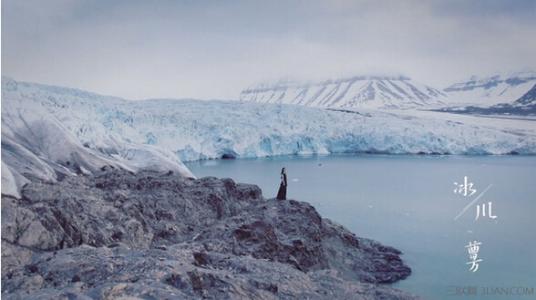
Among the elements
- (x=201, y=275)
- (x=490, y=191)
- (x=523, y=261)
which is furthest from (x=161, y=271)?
(x=523, y=261)

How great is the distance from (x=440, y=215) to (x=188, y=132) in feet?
15.1

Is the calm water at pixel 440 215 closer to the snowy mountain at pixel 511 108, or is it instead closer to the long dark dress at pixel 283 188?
the snowy mountain at pixel 511 108

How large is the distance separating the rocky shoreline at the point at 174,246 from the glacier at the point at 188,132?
17cm

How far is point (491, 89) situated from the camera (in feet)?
9.96

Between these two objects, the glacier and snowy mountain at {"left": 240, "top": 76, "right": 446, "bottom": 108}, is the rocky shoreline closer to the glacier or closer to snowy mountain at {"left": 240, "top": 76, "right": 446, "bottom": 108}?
the glacier

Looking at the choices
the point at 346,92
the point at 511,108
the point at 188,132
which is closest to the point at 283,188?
the point at 346,92

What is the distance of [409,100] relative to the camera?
158 inches

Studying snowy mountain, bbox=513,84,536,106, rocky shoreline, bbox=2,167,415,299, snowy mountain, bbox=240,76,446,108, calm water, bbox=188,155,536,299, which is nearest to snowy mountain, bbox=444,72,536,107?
snowy mountain, bbox=513,84,536,106

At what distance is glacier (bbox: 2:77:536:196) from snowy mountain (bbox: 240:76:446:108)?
352 millimetres

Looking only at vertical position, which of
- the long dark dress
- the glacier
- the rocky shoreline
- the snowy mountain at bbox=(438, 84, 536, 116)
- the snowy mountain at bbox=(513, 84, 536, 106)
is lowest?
the rocky shoreline

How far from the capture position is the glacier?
2967 millimetres

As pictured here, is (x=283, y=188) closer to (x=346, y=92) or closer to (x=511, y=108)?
(x=346, y=92)

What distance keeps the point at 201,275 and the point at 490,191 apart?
164cm

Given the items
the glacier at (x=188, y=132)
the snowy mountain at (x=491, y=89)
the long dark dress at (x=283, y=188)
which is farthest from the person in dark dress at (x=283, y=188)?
the snowy mountain at (x=491, y=89)
